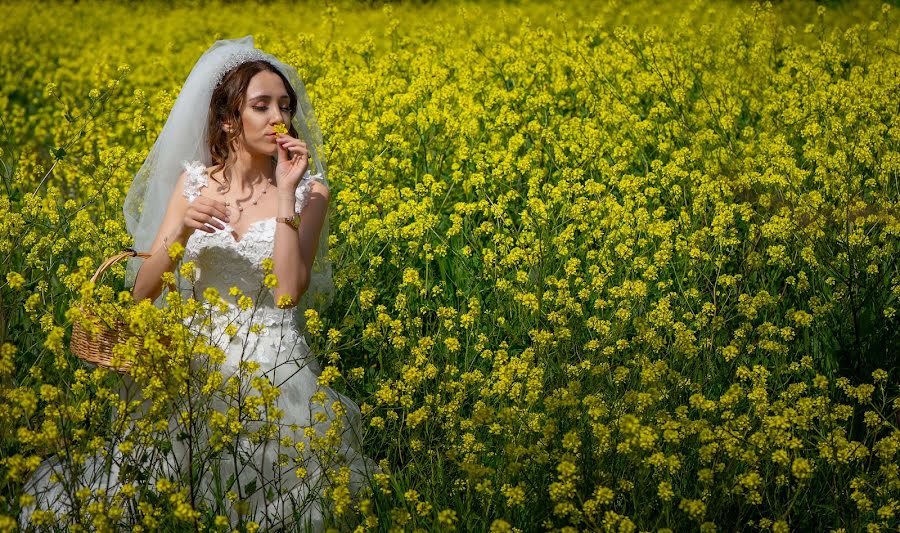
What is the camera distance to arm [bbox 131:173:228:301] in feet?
11.3

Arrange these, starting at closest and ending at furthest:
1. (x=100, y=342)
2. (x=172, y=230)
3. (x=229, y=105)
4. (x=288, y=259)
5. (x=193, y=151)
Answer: (x=100, y=342) → (x=288, y=259) → (x=172, y=230) → (x=229, y=105) → (x=193, y=151)

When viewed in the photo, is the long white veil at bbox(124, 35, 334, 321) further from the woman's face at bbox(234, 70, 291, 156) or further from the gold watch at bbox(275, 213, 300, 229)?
the gold watch at bbox(275, 213, 300, 229)

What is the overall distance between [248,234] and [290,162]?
1.07ft

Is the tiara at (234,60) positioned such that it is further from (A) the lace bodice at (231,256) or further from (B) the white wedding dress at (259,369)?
(A) the lace bodice at (231,256)

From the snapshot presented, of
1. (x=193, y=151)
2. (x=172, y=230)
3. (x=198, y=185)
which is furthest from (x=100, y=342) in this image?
(x=193, y=151)

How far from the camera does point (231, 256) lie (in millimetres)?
3828

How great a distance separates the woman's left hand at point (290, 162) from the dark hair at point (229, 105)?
246mm

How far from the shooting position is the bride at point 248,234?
3.59 meters

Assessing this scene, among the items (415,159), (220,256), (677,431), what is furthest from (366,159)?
(677,431)

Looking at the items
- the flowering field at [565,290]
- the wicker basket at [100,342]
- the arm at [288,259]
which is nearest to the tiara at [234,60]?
the arm at [288,259]

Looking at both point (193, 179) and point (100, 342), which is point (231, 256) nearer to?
point (193, 179)

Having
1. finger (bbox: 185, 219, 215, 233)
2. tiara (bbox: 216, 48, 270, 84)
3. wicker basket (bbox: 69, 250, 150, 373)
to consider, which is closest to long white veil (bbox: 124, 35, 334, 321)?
tiara (bbox: 216, 48, 270, 84)

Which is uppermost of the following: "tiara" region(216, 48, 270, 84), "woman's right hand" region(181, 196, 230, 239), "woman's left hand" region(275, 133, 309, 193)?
"tiara" region(216, 48, 270, 84)

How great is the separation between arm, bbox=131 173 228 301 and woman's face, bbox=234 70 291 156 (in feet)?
1.09
